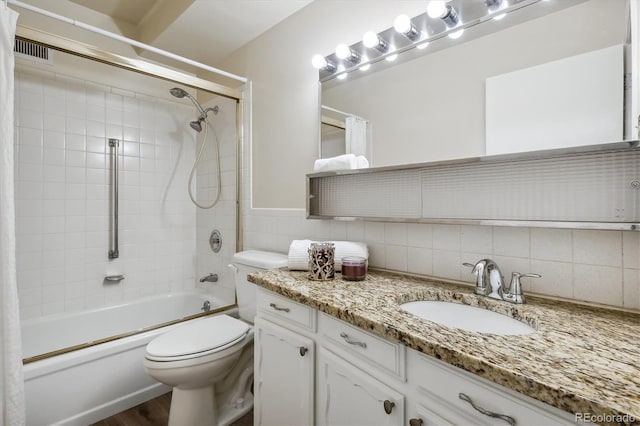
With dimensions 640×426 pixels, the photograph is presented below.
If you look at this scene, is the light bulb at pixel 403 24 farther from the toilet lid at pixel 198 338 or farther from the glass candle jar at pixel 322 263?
the toilet lid at pixel 198 338

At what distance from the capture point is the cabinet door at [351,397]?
833 mm

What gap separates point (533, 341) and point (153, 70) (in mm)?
2224

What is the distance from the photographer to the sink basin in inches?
37.1

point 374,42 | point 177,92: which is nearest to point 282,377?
point 374,42

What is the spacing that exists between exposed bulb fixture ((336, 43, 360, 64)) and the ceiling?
0.52 m

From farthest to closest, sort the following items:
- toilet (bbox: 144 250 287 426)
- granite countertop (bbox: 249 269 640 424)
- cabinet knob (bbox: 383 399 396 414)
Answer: toilet (bbox: 144 250 287 426), cabinet knob (bbox: 383 399 396 414), granite countertop (bbox: 249 269 640 424)

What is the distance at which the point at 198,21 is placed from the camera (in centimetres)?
203


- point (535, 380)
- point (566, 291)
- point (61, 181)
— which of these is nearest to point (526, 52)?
point (566, 291)

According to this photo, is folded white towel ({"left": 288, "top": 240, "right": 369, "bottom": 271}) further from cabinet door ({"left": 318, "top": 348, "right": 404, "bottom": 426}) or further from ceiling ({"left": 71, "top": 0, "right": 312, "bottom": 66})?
ceiling ({"left": 71, "top": 0, "right": 312, "bottom": 66})

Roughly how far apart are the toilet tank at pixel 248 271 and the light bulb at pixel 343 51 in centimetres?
111

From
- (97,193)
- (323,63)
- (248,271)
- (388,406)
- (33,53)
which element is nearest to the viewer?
(388,406)

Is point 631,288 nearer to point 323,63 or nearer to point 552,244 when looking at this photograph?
point 552,244

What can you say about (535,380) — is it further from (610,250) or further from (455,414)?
(610,250)

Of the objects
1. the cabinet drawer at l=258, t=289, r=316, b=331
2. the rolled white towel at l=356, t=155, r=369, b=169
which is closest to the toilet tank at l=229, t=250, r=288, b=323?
the cabinet drawer at l=258, t=289, r=316, b=331
